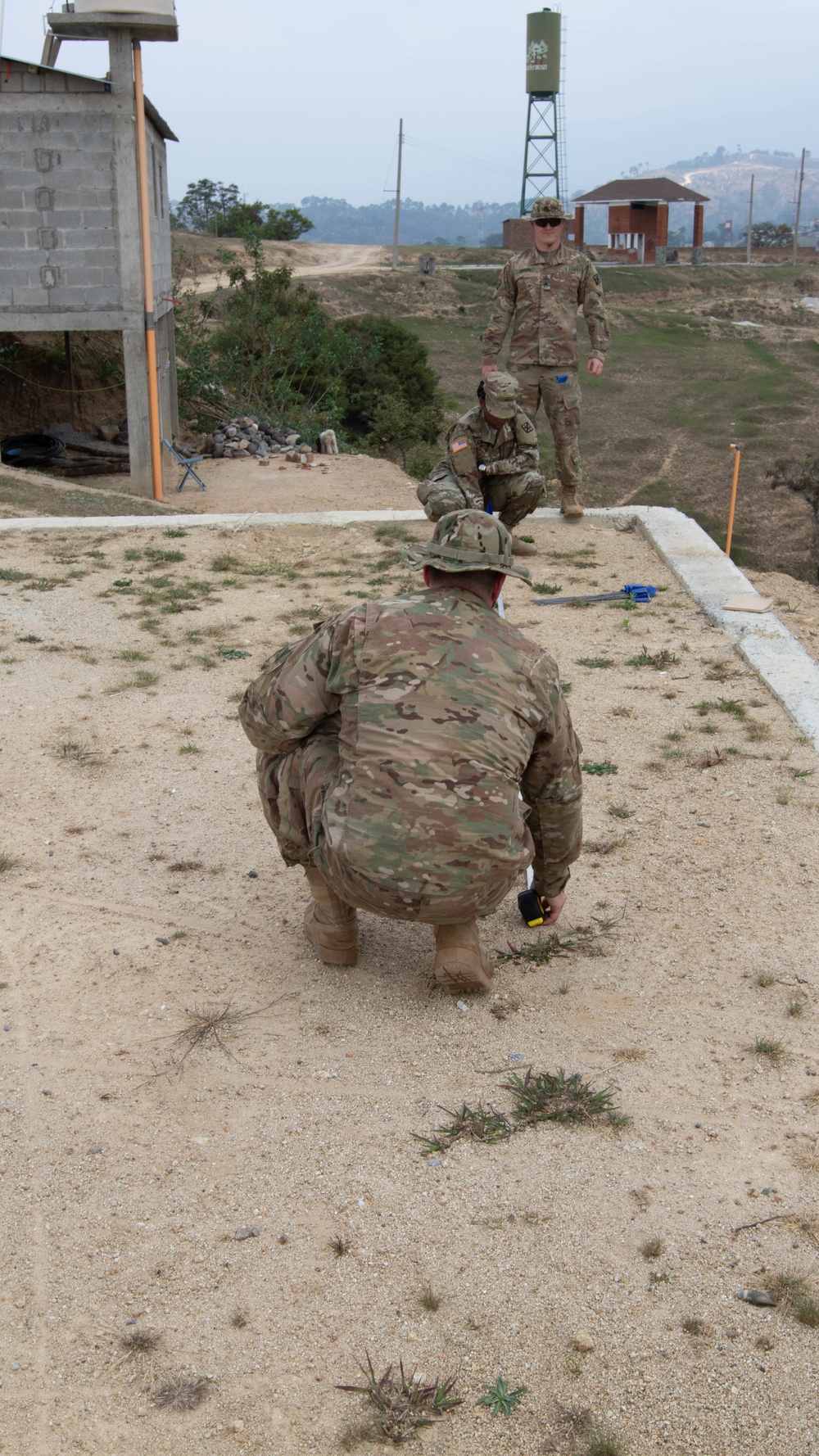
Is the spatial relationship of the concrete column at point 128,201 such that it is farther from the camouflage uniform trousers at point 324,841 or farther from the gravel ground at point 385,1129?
the camouflage uniform trousers at point 324,841

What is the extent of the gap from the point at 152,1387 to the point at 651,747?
343 cm

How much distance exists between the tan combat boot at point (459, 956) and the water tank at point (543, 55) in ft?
193

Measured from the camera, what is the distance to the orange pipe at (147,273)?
37.3 feet

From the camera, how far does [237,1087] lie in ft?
9.58

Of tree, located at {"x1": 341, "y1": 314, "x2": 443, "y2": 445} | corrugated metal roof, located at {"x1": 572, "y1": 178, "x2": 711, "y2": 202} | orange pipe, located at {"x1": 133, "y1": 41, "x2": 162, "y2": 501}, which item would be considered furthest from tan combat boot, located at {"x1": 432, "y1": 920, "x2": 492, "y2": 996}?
corrugated metal roof, located at {"x1": 572, "y1": 178, "x2": 711, "y2": 202}

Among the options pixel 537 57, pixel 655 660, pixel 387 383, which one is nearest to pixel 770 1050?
pixel 655 660

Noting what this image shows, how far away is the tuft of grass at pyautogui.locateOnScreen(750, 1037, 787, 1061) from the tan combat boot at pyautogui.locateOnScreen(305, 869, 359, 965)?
111 centimetres

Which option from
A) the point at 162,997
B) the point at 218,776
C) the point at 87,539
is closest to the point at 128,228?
the point at 87,539

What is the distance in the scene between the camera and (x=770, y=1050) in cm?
306

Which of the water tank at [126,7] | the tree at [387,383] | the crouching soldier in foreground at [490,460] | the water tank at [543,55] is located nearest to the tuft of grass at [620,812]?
the crouching soldier in foreground at [490,460]

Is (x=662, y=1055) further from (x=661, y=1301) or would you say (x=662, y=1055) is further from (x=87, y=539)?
(x=87, y=539)

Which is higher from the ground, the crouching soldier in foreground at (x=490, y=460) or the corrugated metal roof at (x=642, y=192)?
the corrugated metal roof at (x=642, y=192)

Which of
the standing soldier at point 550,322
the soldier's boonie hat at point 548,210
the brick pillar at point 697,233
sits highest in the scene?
the brick pillar at point 697,233

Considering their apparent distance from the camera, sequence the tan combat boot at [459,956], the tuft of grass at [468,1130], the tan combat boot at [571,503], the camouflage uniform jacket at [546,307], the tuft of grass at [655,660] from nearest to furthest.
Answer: the tuft of grass at [468,1130] → the tan combat boot at [459,956] → the tuft of grass at [655,660] → the camouflage uniform jacket at [546,307] → the tan combat boot at [571,503]
